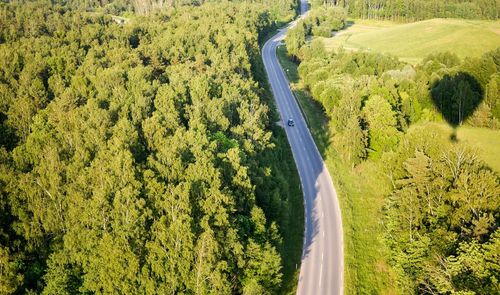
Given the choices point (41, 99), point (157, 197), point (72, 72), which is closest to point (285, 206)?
point (157, 197)

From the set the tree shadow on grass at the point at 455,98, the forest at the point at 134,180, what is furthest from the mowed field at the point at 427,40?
the forest at the point at 134,180

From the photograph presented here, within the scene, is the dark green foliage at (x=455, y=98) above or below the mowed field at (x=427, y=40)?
below

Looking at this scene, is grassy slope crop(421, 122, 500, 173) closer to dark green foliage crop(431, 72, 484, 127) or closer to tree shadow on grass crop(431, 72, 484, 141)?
tree shadow on grass crop(431, 72, 484, 141)

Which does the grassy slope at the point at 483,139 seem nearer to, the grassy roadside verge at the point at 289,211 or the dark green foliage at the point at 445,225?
the dark green foliage at the point at 445,225

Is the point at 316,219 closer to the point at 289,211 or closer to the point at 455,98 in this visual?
the point at 289,211

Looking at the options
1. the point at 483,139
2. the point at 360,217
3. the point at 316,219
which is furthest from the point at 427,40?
the point at 316,219

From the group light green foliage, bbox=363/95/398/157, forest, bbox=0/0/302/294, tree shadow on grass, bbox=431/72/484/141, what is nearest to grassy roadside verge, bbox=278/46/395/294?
light green foliage, bbox=363/95/398/157

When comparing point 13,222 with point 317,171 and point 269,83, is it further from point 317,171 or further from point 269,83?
point 269,83

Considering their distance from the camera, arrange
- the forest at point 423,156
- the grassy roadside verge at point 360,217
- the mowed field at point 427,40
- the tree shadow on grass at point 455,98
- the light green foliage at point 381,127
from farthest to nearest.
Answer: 1. the mowed field at point 427,40
2. the tree shadow on grass at point 455,98
3. the light green foliage at point 381,127
4. the grassy roadside verge at point 360,217
5. the forest at point 423,156
